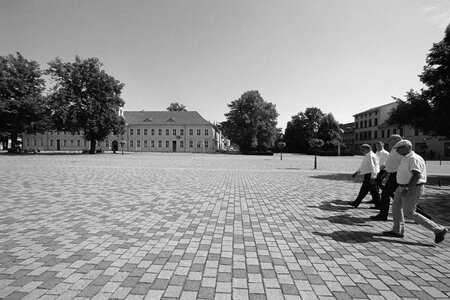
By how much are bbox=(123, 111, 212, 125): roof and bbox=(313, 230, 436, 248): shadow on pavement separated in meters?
68.5

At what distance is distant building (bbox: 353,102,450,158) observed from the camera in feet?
168

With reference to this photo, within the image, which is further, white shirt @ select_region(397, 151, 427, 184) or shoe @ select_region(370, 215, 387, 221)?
shoe @ select_region(370, 215, 387, 221)

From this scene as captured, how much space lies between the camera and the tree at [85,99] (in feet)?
136

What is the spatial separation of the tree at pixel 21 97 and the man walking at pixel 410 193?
155 feet

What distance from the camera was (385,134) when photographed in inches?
2562

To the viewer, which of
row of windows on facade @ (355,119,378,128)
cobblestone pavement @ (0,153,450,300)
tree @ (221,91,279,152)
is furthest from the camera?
row of windows on facade @ (355,119,378,128)

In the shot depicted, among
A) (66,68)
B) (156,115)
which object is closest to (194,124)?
(156,115)

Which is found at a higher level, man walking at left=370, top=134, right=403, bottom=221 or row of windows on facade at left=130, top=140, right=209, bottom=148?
row of windows on facade at left=130, top=140, right=209, bottom=148

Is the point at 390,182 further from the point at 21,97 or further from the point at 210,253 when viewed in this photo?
the point at 21,97

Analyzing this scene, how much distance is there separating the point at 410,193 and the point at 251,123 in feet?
179

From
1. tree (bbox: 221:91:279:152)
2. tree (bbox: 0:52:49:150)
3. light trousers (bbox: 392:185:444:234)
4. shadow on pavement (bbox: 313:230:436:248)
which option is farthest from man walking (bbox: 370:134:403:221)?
tree (bbox: 221:91:279:152)

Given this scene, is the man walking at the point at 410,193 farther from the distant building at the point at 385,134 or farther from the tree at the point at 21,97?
the distant building at the point at 385,134

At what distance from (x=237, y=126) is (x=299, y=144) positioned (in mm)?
23580

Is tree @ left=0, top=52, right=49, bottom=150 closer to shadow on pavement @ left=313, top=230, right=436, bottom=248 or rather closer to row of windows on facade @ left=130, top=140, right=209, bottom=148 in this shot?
row of windows on facade @ left=130, top=140, right=209, bottom=148
